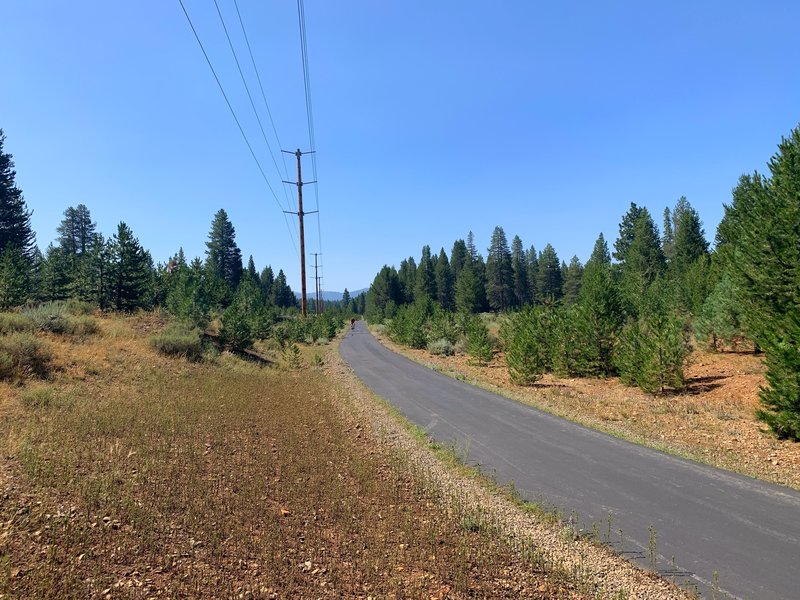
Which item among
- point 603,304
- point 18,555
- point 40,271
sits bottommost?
point 18,555

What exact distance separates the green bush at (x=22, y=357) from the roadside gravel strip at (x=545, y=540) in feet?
33.8

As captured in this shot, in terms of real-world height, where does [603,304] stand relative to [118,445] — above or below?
above

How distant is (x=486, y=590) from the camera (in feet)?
14.6

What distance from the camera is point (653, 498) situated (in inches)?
266

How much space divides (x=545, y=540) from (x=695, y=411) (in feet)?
35.0

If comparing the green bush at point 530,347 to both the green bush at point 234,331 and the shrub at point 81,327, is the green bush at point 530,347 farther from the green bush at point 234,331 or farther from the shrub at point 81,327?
the shrub at point 81,327

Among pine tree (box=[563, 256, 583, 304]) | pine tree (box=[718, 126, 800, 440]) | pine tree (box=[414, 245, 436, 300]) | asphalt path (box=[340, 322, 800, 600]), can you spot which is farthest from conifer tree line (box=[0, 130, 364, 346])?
pine tree (box=[563, 256, 583, 304])

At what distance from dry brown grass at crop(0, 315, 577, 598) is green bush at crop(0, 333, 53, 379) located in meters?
1.22

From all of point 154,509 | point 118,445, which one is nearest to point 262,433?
point 118,445

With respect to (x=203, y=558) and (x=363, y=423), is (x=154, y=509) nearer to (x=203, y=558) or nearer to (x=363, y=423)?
(x=203, y=558)

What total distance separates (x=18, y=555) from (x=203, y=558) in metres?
1.73

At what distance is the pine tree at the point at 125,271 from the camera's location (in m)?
31.7

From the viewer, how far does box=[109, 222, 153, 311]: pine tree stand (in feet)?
104

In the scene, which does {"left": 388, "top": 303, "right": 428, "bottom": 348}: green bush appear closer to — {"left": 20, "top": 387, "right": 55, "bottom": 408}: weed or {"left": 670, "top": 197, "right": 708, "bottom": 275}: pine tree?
{"left": 20, "top": 387, "right": 55, "bottom": 408}: weed
